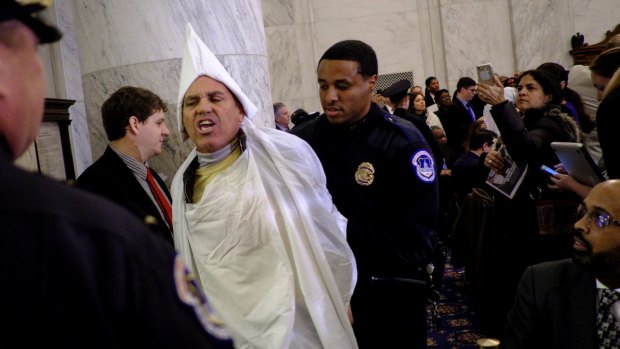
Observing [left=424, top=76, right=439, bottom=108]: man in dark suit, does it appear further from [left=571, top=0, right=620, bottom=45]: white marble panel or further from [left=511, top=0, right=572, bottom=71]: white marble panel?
[left=571, top=0, right=620, bottom=45]: white marble panel

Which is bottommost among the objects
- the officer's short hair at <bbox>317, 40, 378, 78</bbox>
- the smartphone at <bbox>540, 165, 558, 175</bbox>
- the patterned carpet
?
the patterned carpet

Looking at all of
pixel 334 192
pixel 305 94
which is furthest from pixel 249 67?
pixel 305 94

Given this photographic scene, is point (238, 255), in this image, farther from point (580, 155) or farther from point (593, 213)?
point (580, 155)

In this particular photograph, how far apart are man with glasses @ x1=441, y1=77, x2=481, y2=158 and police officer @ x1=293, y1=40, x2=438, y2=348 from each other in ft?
17.7

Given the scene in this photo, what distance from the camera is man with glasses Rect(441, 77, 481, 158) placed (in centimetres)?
828

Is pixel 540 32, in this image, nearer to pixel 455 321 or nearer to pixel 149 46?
pixel 455 321

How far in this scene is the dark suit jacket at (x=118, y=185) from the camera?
2814mm

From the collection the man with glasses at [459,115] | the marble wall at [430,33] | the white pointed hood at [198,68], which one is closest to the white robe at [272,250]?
the white pointed hood at [198,68]

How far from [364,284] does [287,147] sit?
Result: 0.70m

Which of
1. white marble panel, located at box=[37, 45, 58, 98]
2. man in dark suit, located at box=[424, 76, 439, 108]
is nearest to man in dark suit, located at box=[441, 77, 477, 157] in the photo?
man in dark suit, located at box=[424, 76, 439, 108]

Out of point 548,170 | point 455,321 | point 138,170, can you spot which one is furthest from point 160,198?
point 455,321

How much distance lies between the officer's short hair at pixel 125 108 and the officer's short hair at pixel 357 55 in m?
0.85

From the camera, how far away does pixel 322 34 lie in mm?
11453

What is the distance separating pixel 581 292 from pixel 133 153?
202cm
